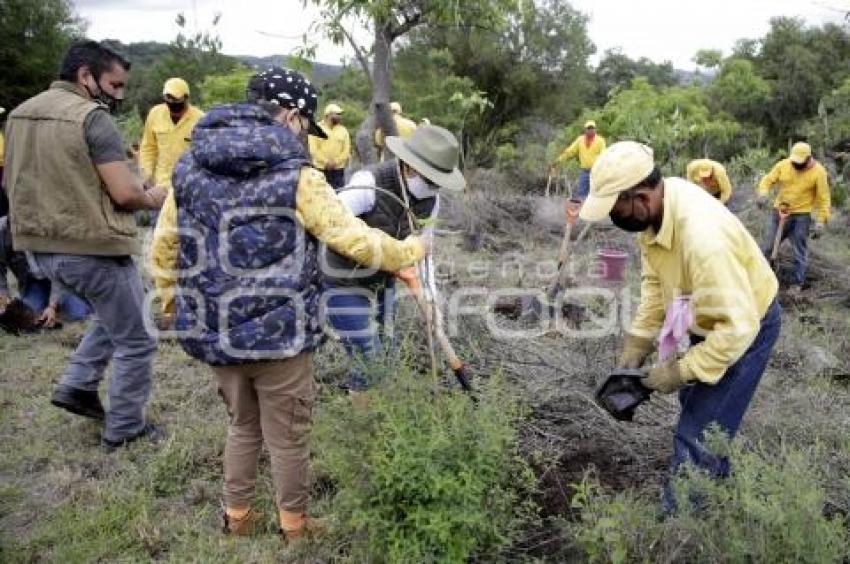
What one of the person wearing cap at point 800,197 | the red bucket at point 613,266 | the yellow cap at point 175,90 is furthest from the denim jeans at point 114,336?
the person wearing cap at point 800,197

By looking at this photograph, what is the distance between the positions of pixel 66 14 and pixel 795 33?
2886 centimetres

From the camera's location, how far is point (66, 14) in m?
31.0

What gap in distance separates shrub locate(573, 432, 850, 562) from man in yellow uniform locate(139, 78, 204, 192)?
4.43 m

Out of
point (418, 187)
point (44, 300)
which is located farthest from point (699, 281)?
point (44, 300)

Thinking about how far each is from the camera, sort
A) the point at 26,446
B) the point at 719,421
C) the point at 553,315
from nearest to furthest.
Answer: the point at 719,421
the point at 26,446
the point at 553,315

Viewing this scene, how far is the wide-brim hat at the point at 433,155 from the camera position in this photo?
3.04m

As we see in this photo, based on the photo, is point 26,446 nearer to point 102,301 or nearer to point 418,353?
point 102,301

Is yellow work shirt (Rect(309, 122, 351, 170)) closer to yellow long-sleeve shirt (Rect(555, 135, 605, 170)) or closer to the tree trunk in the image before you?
the tree trunk

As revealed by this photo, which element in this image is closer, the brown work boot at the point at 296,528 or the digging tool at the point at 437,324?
the brown work boot at the point at 296,528

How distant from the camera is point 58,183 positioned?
313cm

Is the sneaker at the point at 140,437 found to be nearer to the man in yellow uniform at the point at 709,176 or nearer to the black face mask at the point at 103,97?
the black face mask at the point at 103,97

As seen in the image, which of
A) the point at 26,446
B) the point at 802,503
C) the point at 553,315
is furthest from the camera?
the point at 553,315

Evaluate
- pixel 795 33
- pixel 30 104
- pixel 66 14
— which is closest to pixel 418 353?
pixel 30 104

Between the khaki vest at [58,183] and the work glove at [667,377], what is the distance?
2.29 m
